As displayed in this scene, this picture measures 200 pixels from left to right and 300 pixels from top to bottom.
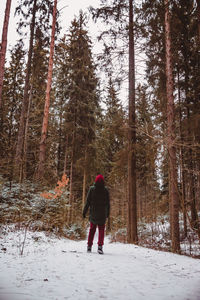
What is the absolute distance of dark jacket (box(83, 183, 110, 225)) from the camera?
568 centimetres

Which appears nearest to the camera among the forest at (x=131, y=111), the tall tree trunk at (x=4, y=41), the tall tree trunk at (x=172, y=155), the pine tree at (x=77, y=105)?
the tall tree trunk at (x=172, y=155)

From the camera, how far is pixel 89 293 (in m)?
2.32

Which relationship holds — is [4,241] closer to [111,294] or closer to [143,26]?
[111,294]

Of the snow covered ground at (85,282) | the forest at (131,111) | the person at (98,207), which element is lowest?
the snow covered ground at (85,282)

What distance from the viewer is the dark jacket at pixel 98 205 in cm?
568

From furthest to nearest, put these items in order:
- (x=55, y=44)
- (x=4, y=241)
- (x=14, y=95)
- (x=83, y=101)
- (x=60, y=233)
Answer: (x=14, y=95) → (x=83, y=101) → (x=55, y=44) → (x=60, y=233) → (x=4, y=241)

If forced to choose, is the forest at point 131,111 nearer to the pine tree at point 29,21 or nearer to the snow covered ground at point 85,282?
the pine tree at point 29,21

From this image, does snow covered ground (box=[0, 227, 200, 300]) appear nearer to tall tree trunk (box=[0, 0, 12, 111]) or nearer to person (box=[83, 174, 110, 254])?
person (box=[83, 174, 110, 254])

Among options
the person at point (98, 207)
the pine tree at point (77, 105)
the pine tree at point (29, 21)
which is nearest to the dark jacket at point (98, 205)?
the person at point (98, 207)

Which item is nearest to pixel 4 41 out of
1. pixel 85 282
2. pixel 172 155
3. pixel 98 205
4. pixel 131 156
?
pixel 131 156

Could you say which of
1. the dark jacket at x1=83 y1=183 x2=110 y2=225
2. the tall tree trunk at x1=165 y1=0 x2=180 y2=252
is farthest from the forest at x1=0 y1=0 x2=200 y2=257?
the dark jacket at x1=83 y1=183 x2=110 y2=225

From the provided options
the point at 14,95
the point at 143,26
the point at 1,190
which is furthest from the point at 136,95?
the point at 14,95

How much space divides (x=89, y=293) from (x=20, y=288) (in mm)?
787

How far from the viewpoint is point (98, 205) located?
583 centimetres
